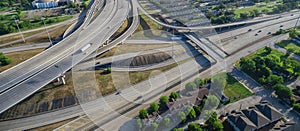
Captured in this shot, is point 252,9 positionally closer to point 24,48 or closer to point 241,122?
point 241,122

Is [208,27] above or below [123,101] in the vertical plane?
above

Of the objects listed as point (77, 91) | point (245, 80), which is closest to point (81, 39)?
point (77, 91)

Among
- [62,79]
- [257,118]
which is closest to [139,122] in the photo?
[257,118]

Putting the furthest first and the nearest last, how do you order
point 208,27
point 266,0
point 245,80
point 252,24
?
point 266,0 < point 252,24 < point 208,27 < point 245,80

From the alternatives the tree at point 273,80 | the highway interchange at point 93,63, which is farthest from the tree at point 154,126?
the tree at point 273,80

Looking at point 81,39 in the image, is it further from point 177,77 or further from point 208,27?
point 208,27

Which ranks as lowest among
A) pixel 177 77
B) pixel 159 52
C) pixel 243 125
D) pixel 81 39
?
pixel 243 125

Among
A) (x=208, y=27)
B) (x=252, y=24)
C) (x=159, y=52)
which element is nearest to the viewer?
(x=159, y=52)

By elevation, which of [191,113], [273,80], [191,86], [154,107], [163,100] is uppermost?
[191,86]
